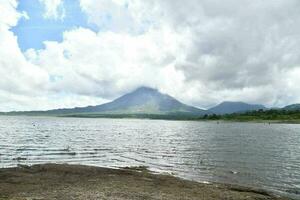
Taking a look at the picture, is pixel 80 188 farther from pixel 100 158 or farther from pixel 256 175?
pixel 100 158

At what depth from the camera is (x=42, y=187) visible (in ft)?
106

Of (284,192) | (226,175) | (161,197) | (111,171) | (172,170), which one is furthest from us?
(172,170)

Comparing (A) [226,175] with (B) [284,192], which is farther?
(A) [226,175]

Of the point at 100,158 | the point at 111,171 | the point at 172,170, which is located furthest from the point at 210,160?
the point at 111,171

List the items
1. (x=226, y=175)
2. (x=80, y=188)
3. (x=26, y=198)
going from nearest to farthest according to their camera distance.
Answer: (x=26, y=198) → (x=80, y=188) → (x=226, y=175)

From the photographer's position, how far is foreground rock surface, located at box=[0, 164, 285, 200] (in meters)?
29.2

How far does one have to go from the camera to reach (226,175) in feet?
159

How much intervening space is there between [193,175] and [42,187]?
2250cm

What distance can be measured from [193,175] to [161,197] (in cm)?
1957

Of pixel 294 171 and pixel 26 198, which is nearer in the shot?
pixel 26 198

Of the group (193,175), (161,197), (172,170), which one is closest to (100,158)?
(172,170)

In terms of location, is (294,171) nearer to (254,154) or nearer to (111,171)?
(254,154)

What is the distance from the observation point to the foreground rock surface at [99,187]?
29.2 metres

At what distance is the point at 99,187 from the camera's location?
3269 cm
